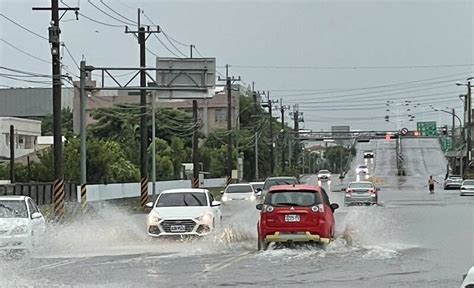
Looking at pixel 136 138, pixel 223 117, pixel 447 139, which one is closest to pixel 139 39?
pixel 136 138

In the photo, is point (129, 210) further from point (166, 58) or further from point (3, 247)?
point (3, 247)

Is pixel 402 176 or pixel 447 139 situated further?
pixel 447 139

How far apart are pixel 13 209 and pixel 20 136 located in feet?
271

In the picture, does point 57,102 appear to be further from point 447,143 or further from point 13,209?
point 447,143

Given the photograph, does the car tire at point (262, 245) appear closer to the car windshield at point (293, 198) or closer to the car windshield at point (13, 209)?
the car windshield at point (293, 198)

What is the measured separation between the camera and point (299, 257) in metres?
20.6

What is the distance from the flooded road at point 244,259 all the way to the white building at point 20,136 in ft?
216

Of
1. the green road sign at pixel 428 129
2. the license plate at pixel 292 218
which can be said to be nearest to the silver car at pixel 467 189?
the license plate at pixel 292 218

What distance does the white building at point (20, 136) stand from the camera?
320 ft

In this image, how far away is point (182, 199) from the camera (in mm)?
26500

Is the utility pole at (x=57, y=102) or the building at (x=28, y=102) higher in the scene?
the building at (x=28, y=102)

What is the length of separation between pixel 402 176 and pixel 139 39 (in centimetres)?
6495

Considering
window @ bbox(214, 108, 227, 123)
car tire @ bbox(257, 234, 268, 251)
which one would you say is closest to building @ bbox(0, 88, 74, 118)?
window @ bbox(214, 108, 227, 123)

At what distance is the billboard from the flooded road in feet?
28.4
